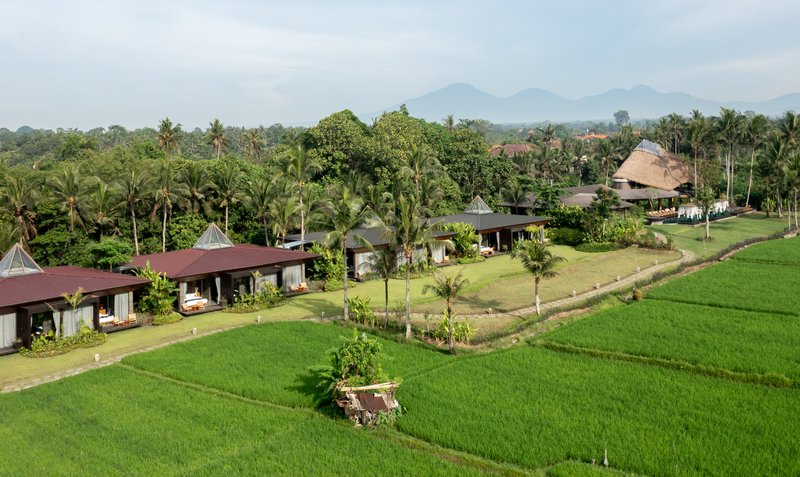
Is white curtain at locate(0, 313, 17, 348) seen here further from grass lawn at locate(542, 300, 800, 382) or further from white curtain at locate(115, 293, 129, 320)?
grass lawn at locate(542, 300, 800, 382)

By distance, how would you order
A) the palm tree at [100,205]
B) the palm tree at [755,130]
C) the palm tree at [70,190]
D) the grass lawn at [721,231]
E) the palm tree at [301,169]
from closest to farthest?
1. the palm tree at [70,190]
2. the palm tree at [100,205]
3. the palm tree at [301,169]
4. the grass lawn at [721,231]
5. the palm tree at [755,130]

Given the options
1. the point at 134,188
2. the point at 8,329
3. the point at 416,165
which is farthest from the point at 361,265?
the point at 8,329

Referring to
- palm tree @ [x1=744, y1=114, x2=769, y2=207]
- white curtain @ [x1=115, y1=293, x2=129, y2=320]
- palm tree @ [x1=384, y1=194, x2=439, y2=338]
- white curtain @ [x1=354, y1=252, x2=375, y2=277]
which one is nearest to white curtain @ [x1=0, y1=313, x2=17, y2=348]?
white curtain @ [x1=115, y1=293, x2=129, y2=320]

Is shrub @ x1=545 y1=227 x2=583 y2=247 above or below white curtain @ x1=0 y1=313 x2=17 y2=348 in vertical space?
above

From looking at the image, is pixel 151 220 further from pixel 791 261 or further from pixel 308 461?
pixel 791 261

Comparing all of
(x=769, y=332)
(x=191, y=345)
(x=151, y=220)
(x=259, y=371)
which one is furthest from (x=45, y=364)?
(x=769, y=332)

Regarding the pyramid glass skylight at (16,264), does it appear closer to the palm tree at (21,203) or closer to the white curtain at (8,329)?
the white curtain at (8,329)

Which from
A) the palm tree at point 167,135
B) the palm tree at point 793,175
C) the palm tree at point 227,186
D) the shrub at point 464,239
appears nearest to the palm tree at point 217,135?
the palm tree at point 167,135
